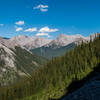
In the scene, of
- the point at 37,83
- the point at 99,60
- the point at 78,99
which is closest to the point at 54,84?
the point at 37,83

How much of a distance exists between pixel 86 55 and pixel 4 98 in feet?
311

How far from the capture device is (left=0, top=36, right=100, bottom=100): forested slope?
12746cm

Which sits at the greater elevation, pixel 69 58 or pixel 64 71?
pixel 69 58

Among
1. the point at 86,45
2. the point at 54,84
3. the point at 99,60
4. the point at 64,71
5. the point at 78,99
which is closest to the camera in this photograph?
the point at 78,99

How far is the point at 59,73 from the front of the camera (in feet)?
474

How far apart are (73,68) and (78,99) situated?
382ft

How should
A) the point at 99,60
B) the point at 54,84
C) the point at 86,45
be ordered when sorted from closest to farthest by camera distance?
the point at 99,60, the point at 54,84, the point at 86,45

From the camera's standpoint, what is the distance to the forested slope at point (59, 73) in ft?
418

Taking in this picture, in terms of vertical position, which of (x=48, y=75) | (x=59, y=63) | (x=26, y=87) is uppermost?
(x=59, y=63)

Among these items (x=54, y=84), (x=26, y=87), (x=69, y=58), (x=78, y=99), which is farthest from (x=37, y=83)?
(x=78, y=99)

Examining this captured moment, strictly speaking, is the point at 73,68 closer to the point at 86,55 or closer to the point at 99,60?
the point at 86,55

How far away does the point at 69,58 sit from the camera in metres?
158

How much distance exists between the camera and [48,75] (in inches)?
6230

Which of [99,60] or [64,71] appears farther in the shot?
[64,71]
